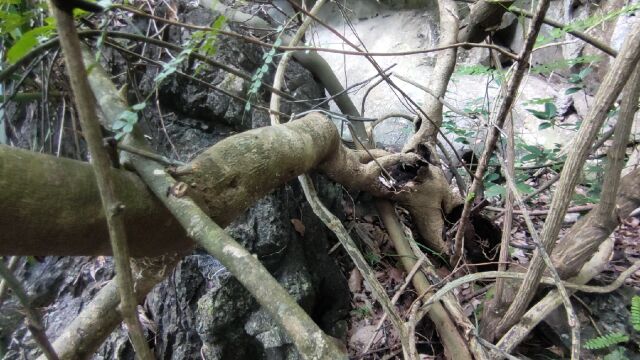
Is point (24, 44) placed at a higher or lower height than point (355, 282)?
higher

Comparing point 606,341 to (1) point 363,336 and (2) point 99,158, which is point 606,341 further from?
(2) point 99,158

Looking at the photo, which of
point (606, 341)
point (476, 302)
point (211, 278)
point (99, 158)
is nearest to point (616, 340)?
point (606, 341)

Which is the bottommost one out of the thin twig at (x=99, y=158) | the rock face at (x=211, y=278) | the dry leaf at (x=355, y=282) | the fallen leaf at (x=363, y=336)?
the fallen leaf at (x=363, y=336)

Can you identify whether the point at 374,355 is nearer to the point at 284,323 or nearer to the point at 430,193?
the point at 430,193

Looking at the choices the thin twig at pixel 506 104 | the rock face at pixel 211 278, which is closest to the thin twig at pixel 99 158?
the thin twig at pixel 506 104

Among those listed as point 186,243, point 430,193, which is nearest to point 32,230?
point 186,243

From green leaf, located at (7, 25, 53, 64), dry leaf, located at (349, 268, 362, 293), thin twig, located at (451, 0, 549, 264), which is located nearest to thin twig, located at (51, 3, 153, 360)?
green leaf, located at (7, 25, 53, 64)

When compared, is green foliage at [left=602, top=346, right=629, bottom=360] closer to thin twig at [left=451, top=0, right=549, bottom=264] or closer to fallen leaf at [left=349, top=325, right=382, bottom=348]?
thin twig at [left=451, top=0, right=549, bottom=264]

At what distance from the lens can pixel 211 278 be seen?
2109 mm

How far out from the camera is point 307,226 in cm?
253

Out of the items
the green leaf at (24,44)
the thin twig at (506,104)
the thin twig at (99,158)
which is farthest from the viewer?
the thin twig at (506,104)

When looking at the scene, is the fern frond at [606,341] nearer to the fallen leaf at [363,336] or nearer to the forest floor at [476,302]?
the forest floor at [476,302]

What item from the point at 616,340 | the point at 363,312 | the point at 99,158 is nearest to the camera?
the point at 99,158

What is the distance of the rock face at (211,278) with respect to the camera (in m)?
2.06
